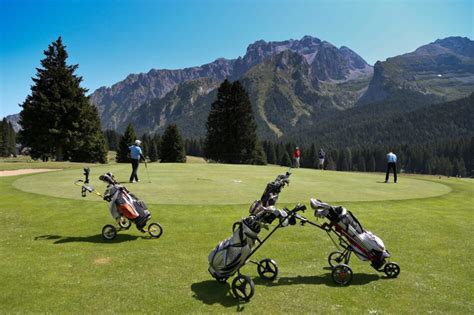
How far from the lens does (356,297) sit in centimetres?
894

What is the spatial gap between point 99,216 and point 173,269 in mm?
7099

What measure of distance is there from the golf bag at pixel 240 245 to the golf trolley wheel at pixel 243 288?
395mm

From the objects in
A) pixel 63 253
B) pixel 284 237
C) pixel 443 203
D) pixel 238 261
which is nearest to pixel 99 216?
pixel 63 253

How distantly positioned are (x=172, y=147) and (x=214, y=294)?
91445 mm

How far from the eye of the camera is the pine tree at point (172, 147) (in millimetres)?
98125

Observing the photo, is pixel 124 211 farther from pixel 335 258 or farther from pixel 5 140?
pixel 5 140

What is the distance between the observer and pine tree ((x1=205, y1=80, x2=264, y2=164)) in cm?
8106

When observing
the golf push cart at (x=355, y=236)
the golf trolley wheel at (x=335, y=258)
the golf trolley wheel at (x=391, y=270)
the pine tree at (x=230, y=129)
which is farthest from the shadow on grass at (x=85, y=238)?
the pine tree at (x=230, y=129)

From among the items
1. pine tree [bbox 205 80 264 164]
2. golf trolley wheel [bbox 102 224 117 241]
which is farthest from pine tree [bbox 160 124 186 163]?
golf trolley wheel [bbox 102 224 117 241]

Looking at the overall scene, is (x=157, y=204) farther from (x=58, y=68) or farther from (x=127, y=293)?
(x=58, y=68)

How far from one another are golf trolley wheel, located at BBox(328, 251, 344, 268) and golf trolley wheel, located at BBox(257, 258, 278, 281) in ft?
6.09

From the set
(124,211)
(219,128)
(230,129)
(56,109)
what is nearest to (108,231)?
(124,211)

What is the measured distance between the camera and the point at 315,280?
1001 cm

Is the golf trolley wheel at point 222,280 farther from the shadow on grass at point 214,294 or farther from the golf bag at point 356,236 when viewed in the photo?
the golf bag at point 356,236
